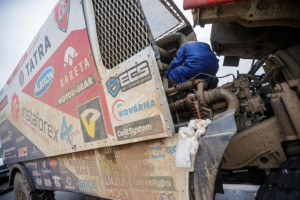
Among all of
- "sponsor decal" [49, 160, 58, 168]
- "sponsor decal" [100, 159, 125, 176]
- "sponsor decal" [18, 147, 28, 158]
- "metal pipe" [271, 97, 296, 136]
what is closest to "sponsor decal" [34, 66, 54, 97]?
"sponsor decal" [49, 160, 58, 168]

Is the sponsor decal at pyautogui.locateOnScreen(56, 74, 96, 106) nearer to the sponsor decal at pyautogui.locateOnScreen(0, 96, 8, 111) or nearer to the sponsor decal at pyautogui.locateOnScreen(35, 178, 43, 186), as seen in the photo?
the sponsor decal at pyautogui.locateOnScreen(35, 178, 43, 186)

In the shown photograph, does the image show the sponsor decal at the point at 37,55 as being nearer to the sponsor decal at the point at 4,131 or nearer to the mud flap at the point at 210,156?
the sponsor decal at the point at 4,131

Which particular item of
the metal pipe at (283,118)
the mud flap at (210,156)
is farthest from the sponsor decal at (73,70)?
the metal pipe at (283,118)

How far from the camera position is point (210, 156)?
3.63 feet

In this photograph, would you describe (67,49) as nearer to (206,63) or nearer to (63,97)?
(63,97)

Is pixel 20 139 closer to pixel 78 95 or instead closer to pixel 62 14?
pixel 78 95

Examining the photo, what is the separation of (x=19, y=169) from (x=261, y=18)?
506cm

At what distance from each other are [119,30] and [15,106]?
3.50 m

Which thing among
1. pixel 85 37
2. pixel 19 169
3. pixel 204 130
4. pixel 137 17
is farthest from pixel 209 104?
pixel 19 169

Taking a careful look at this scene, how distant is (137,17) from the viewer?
1.44 meters

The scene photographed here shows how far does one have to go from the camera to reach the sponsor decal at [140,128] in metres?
1.29

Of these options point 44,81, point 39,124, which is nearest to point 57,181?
point 39,124

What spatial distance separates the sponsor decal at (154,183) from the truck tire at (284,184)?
0.67 m

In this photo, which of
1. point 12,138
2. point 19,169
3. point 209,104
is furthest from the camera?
point 12,138
